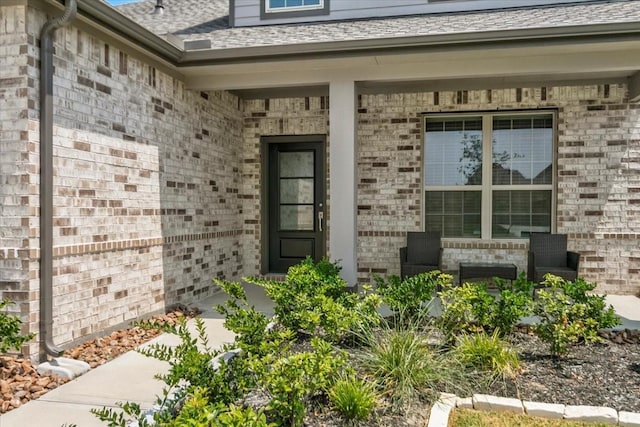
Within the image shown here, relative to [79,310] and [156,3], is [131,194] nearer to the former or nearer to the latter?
[79,310]

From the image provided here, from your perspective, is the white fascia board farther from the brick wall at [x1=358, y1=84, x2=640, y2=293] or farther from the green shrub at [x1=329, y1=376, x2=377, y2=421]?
the green shrub at [x1=329, y1=376, x2=377, y2=421]

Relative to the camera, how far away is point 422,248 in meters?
6.85

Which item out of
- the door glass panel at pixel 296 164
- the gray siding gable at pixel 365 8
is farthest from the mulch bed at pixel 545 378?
the gray siding gable at pixel 365 8

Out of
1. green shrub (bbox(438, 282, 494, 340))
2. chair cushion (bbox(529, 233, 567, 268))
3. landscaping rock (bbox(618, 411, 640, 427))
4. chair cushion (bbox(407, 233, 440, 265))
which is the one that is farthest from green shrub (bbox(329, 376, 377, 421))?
chair cushion (bbox(529, 233, 567, 268))

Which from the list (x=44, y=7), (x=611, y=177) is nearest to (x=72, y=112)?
(x=44, y=7)

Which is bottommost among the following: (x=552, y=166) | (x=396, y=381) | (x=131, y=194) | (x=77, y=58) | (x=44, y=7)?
(x=396, y=381)

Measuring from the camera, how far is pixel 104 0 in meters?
4.18

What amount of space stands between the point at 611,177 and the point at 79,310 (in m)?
6.74

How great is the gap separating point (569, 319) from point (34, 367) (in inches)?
165

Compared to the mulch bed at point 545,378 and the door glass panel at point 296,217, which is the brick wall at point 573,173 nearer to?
the door glass panel at point 296,217

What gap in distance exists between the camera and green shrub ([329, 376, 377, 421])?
2.72m

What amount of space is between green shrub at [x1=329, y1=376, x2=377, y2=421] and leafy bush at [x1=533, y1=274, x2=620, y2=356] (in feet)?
5.46

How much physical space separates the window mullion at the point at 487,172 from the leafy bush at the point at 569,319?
3053 millimetres

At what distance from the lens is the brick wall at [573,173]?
21.5ft
